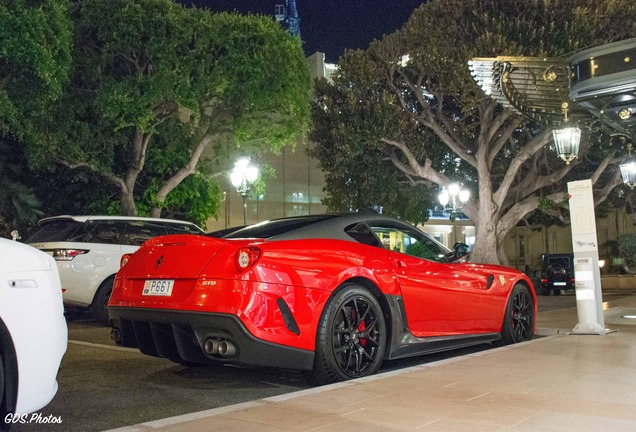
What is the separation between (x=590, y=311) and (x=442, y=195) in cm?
1424

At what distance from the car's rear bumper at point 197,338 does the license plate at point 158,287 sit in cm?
15

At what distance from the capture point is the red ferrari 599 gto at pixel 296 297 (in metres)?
5.03

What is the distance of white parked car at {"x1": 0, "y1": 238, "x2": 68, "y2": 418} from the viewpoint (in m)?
3.52

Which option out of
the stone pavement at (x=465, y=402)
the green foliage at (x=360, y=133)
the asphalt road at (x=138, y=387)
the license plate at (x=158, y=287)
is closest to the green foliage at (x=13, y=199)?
the green foliage at (x=360, y=133)

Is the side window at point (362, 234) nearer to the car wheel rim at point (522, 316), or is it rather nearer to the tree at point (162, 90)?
the car wheel rim at point (522, 316)

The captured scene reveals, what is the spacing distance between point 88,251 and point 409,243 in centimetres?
538

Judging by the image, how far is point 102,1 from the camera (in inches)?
725

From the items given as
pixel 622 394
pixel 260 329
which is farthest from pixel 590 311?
pixel 260 329

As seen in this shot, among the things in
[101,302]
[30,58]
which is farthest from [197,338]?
[30,58]

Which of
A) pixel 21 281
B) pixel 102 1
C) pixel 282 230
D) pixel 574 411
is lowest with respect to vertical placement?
pixel 574 411

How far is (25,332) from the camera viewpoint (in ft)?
11.7

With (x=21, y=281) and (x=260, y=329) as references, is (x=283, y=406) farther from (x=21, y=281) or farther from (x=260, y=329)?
(x=21, y=281)

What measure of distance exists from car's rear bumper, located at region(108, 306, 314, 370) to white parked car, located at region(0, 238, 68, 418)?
139 cm

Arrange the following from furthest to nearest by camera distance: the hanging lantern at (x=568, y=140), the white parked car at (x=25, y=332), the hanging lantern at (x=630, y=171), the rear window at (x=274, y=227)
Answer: the hanging lantern at (x=630, y=171)
the hanging lantern at (x=568, y=140)
the rear window at (x=274, y=227)
the white parked car at (x=25, y=332)
